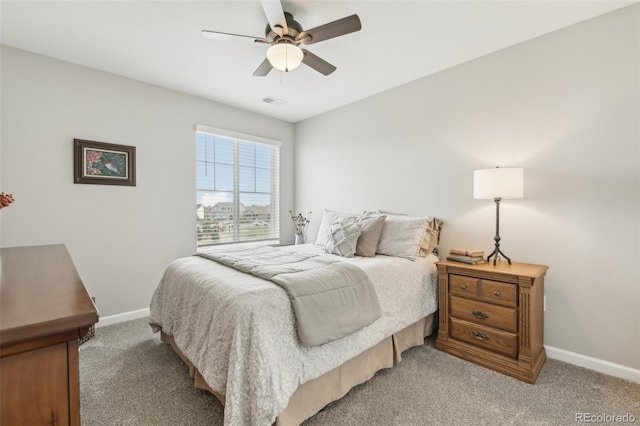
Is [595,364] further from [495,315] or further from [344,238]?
[344,238]

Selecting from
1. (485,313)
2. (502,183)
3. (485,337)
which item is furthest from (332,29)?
(485,337)

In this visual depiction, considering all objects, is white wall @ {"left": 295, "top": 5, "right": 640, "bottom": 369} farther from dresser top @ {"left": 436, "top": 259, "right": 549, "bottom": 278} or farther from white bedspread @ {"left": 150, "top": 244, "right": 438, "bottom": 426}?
white bedspread @ {"left": 150, "top": 244, "right": 438, "bottom": 426}

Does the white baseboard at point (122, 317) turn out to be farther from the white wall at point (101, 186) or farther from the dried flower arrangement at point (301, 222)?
the dried flower arrangement at point (301, 222)

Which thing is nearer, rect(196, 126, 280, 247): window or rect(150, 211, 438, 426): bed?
rect(150, 211, 438, 426): bed

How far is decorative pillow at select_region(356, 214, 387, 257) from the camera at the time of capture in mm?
2756

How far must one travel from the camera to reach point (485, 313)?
225 centimetres

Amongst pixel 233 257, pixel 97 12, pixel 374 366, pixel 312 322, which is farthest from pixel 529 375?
pixel 97 12

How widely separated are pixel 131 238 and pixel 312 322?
2.57 m

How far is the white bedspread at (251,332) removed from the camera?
140cm

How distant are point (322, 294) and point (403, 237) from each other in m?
1.33

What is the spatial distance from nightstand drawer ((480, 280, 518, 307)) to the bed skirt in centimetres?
61

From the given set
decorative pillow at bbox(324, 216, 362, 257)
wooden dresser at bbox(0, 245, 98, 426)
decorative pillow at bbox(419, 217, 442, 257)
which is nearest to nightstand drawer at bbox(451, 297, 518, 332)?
Result: decorative pillow at bbox(419, 217, 442, 257)

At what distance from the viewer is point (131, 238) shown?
3158 millimetres
